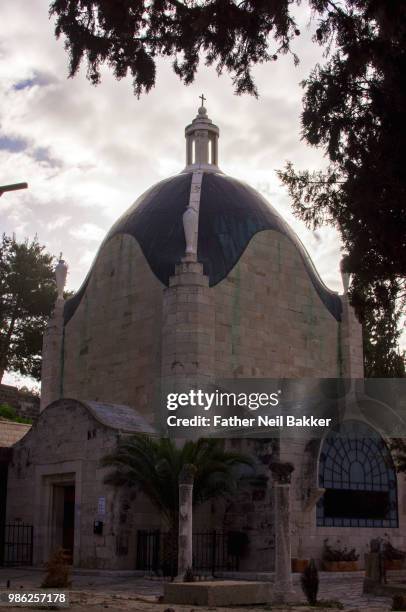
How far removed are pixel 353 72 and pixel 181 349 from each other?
13.0 m

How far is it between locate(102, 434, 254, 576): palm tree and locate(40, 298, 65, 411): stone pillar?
8.95m

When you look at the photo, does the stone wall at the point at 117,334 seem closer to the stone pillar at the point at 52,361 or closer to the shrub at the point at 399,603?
the stone pillar at the point at 52,361

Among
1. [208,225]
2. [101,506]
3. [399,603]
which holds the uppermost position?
[208,225]

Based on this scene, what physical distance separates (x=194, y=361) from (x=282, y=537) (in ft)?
32.5

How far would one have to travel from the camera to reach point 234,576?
61.0 feet

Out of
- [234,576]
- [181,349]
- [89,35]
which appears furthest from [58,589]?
[181,349]

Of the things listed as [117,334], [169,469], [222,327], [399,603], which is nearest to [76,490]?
[169,469]

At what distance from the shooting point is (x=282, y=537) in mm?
14234

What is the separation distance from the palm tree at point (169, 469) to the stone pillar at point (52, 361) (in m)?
8.95

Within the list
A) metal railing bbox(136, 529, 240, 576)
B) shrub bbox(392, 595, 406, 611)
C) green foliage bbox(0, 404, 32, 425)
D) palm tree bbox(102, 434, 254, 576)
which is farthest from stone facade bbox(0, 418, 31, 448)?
shrub bbox(392, 595, 406, 611)

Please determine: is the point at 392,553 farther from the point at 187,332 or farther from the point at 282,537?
the point at 187,332

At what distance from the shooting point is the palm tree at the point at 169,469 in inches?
758

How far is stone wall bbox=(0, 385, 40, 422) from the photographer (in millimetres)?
39875

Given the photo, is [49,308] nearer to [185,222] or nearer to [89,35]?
[185,222]
